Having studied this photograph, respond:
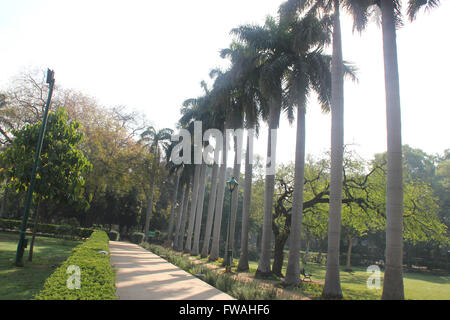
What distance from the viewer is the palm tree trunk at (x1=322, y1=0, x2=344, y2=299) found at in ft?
38.3

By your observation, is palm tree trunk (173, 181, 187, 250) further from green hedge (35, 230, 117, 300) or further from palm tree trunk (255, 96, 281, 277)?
green hedge (35, 230, 117, 300)

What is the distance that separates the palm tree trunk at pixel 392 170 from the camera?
9.55 metres

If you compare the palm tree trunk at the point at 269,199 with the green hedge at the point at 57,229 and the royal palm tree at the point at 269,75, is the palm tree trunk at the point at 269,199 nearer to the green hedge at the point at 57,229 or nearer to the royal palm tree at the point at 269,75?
the royal palm tree at the point at 269,75

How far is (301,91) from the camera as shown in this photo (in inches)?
648

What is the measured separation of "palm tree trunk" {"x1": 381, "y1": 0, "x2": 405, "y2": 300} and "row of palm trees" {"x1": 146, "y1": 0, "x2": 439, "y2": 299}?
28 millimetres

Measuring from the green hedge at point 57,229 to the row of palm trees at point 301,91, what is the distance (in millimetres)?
15262

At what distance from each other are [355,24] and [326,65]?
386 centimetres

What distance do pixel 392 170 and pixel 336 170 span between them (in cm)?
241

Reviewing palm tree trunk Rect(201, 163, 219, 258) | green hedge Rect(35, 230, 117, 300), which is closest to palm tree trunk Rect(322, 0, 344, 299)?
green hedge Rect(35, 230, 117, 300)

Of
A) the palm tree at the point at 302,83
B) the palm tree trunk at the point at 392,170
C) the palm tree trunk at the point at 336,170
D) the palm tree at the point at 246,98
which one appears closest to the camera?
the palm tree trunk at the point at 392,170

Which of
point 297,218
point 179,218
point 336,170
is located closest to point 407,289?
point 297,218

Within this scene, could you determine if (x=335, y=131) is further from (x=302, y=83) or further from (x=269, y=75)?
(x=269, y=75)

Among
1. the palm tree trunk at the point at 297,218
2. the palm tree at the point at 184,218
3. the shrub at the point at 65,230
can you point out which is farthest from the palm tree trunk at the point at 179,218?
the palm tree trunk at the point at 297,218
